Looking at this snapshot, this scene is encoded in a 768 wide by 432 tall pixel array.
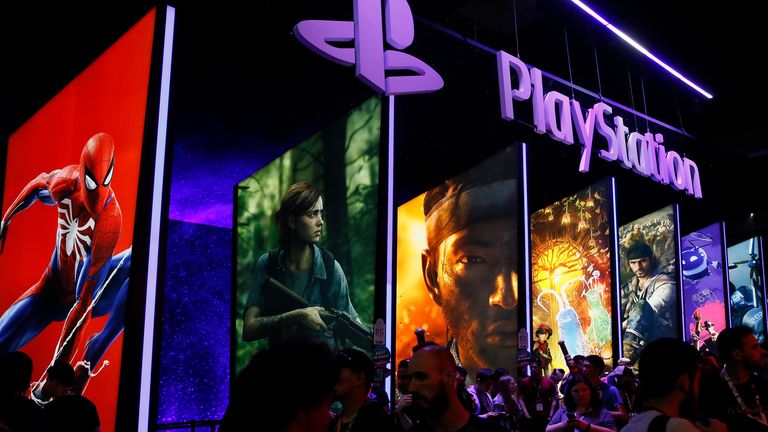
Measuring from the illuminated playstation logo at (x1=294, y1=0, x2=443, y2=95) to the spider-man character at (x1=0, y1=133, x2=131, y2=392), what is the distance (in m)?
1.91

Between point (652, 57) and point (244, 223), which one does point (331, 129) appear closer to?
point (244, 223)

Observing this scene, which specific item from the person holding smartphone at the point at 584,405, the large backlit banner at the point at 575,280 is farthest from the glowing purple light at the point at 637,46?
the person holding smartphone at the point at 584,405

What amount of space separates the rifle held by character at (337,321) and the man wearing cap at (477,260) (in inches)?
89.8

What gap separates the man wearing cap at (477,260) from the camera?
27.6 feet

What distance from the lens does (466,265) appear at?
9141 mm

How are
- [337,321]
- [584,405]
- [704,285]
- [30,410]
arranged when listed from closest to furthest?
[30,410] < [584,405] < [337,321] < [704,285]

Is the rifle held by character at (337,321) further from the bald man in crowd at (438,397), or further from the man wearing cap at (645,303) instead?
the man wearing cap at (645,303)

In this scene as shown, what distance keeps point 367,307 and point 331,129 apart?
210cm

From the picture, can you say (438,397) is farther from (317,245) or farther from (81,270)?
(317,245)

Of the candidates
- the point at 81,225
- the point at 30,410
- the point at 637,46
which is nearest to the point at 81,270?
the point at 81,225

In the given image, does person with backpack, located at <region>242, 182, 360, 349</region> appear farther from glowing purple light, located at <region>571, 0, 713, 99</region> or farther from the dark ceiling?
glowing purple light, located at <region>571, 0, 713, 99</region>

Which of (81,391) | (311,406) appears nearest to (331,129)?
(81,391)

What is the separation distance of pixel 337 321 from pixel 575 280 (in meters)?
5.61

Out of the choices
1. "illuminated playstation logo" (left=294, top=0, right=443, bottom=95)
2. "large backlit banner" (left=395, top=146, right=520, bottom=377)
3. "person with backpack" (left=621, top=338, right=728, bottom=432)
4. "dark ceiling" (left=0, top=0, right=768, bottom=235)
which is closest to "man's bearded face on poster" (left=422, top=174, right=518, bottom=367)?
"large backlit banner" (left=395, top=146, right=520, bottom=377)
